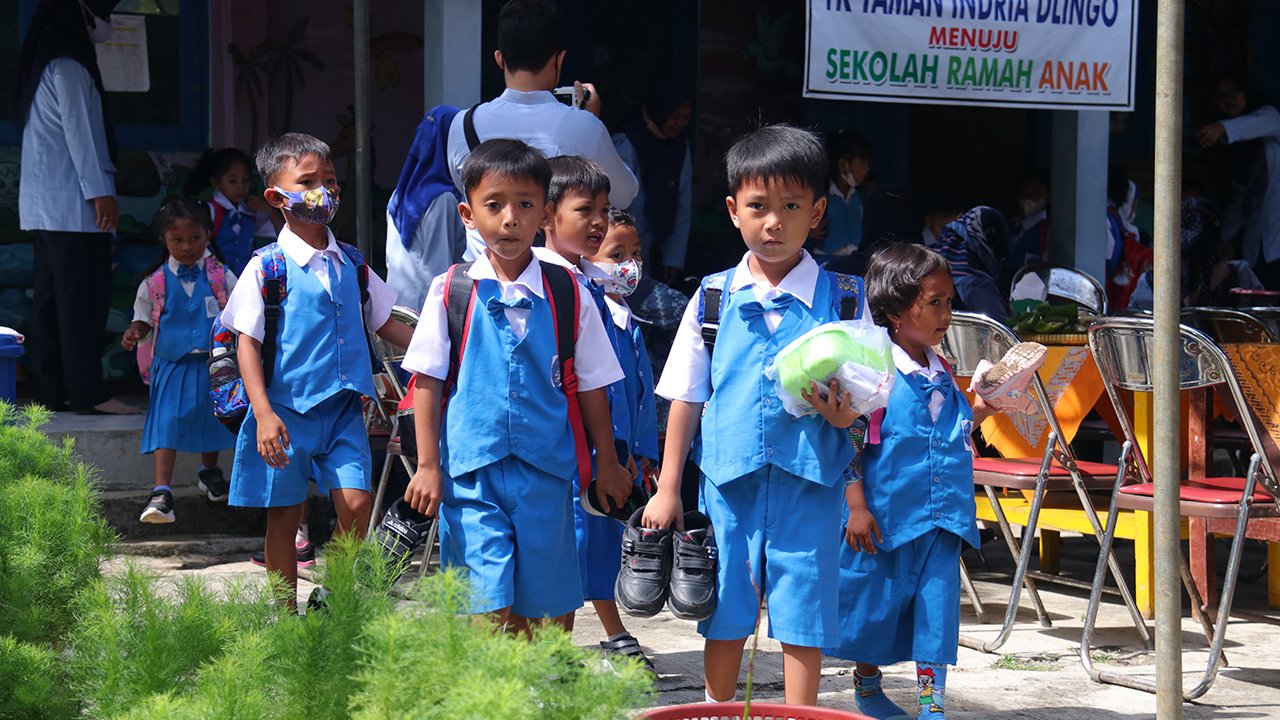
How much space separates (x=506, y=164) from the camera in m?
3.59

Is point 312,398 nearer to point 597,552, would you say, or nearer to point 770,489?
point 597,552

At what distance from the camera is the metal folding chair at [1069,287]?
731 cm

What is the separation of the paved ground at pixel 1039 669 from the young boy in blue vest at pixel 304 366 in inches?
12.5

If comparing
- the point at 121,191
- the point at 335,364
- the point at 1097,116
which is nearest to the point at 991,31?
the point at 1097,116

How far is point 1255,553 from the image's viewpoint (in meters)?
6.96

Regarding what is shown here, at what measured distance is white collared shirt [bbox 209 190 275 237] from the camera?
25.0ft

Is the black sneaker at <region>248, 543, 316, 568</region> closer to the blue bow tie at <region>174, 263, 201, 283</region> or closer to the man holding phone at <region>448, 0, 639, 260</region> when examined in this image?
the blue bow tie at <region>174, 263, 201, 283</region>

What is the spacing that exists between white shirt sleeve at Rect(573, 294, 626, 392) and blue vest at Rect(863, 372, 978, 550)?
79 centimetres

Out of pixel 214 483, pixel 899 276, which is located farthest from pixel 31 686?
pixel 214 483

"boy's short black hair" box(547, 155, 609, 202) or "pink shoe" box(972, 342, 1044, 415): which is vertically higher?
"boy's short black hair" box(547, 155, 609, 202)

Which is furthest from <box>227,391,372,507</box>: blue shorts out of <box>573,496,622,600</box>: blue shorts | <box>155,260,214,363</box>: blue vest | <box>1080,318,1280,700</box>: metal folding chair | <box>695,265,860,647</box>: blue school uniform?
<box>1080,318,1280,700</box>: metal folding chair

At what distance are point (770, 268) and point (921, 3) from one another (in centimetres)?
384

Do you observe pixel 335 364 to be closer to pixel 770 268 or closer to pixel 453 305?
pixel 453 305

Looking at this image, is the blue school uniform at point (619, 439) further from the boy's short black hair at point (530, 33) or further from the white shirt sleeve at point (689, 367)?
the boy's short black hair at point (530, 33)
